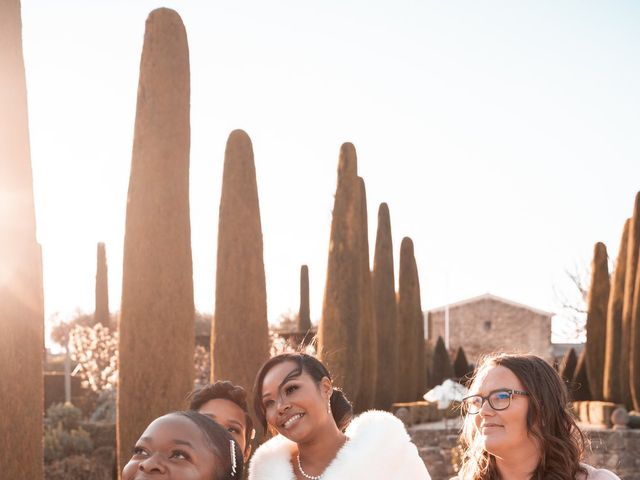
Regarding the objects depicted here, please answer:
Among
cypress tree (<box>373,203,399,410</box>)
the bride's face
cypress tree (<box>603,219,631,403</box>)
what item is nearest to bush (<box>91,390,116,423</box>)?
cypress tree (<box>373,203,399,410</box>)

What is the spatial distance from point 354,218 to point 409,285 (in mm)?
7900

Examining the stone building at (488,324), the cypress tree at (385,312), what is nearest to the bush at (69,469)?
the cypress tree at (385,312)

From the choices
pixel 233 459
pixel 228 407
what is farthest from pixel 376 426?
pixel 233 459

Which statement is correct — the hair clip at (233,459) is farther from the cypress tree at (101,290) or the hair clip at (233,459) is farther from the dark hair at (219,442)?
the cypress tree at (101,290)

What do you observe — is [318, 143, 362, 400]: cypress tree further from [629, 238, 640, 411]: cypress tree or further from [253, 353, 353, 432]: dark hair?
[253, 353, 353, 432]: dark hair

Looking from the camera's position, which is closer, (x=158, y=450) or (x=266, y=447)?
(x=158, y=450)

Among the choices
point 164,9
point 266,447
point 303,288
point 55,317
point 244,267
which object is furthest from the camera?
point 55,317

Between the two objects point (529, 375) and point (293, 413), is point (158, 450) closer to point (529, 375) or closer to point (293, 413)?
point (293, 413)

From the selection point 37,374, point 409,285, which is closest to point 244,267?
point 37,374

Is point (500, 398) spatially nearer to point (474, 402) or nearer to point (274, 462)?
point (474, 402)

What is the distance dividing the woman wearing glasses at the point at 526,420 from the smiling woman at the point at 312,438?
0.55 m

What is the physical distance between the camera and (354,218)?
16.8 meters

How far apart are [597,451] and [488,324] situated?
33.4 meters

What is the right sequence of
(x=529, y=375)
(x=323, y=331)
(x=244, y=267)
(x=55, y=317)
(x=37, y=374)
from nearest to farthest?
(x=529, y=375) < (x=37, y=374) < (x=244, y=267) < (x=323, y=331) < (x=55, y=317)
